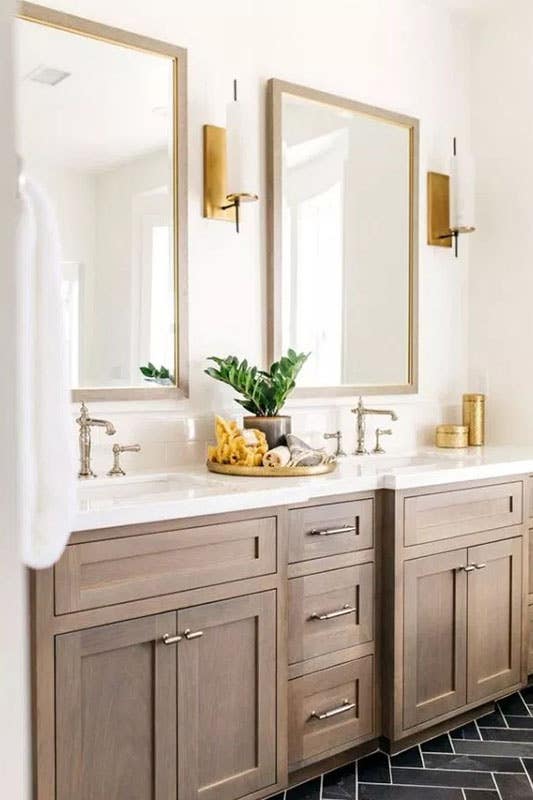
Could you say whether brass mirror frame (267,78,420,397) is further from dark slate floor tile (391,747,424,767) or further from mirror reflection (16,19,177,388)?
dark slate floor tile (391,747,424,767)

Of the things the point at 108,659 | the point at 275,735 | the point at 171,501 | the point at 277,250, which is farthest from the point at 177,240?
the point at 275,735

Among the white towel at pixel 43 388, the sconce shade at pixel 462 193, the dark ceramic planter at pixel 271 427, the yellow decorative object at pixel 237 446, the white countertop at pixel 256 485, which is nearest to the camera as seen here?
the white towel at pixel 43 388

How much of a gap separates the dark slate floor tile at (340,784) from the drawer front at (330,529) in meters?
0.64

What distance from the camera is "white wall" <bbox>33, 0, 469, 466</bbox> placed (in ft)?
8.27

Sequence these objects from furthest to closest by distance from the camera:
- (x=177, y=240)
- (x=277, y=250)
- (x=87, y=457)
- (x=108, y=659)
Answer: (x=277, y=250) < (x=177, y=240) < (x=87, y=457) < (x=108, y=659)

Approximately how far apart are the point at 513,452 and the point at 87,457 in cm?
163

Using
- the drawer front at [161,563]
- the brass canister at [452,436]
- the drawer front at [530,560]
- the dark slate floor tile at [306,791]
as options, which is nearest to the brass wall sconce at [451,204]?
the brass canister at [452,436]

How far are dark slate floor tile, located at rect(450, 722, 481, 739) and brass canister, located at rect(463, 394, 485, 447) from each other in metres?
1.12

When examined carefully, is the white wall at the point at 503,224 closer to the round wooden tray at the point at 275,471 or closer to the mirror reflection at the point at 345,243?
the mirror reflection at the point at 345,243

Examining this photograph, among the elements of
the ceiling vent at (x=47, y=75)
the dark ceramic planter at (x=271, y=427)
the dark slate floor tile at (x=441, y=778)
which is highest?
the ceiling vent at (x=47, y=75)

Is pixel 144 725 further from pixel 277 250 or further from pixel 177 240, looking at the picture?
pixel 277 250

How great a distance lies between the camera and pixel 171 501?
1.81 metres

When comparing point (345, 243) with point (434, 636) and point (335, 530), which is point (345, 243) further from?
point (434, 636)

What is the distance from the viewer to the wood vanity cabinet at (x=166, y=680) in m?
1.65
